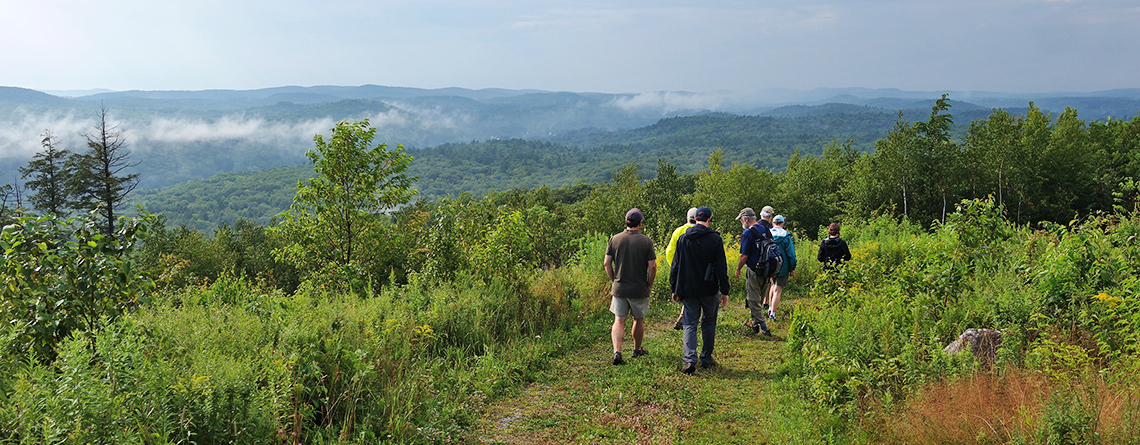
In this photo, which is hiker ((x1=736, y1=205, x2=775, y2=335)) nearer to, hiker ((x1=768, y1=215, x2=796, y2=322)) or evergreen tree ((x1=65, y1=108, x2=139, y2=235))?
hiker ((x1=768, y1=215, x2=796, y2=322))

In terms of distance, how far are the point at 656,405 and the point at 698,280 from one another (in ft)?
5.30

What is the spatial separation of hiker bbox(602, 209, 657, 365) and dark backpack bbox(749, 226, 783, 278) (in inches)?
86.8

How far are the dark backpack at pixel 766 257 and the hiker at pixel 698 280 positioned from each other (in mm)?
1892

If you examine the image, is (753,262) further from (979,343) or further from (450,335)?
(450,335)

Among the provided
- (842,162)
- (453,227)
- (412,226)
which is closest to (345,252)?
(412,226)

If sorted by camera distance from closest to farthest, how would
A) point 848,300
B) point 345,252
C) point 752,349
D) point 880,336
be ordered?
point 880,336
point 848,300
point 752,349
point 345,252

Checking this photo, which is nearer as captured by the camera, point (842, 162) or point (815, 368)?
point (815, 368)

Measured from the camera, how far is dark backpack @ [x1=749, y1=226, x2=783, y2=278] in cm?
848

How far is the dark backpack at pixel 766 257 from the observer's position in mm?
8477

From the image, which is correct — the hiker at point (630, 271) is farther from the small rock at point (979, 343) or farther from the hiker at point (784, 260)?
the small rock at point (979, 343)

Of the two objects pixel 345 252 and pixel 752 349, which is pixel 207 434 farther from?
pixel 345 252

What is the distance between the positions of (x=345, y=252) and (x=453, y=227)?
3.16 meters

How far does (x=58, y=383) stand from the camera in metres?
3.57

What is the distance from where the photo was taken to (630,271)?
7086mm
